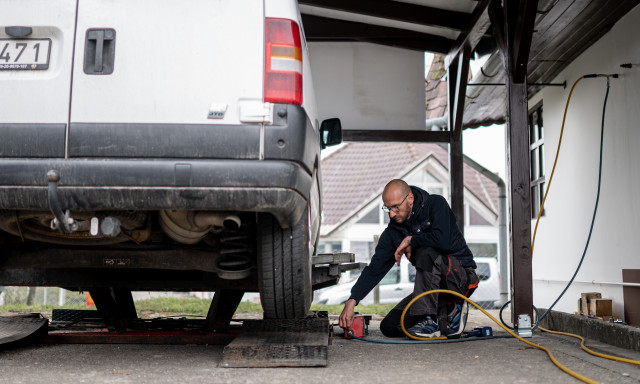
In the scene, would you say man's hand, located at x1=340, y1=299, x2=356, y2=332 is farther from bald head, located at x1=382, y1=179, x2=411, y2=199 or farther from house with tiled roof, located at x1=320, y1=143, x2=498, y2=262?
house with tiled roof, located at x1=320, y1=143, x2=498, y2=262

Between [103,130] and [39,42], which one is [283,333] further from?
[39,42]

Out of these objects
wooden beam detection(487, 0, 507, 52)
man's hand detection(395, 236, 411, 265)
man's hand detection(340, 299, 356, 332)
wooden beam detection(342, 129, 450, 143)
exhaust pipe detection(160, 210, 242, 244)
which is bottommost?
man's hand detection(340, 299, 356, 332)

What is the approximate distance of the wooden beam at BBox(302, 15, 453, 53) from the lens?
28.6ft

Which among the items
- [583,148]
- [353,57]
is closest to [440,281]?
[583,148]

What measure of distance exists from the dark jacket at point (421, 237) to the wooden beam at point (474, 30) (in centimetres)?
255

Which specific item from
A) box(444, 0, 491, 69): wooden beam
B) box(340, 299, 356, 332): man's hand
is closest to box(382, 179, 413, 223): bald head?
box(340, 299, 356, 332): man's hand

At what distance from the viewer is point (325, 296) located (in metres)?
16.1

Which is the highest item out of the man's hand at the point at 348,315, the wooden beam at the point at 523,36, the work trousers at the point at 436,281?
the wooden beam at the point at 523,36

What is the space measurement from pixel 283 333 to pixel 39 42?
6.71 ft

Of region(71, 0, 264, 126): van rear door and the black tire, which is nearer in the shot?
region(71, 0, 264, 126): van rear door

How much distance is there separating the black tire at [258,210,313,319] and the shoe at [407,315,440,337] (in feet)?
4.94

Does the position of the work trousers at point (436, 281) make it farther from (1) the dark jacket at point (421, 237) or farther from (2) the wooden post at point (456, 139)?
(2) the wooden post at point (456, 139)

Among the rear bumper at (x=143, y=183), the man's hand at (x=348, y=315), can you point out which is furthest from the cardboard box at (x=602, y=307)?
the rear bumper at (x=143, y=183)

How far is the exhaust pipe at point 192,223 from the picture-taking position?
3.31 metres
